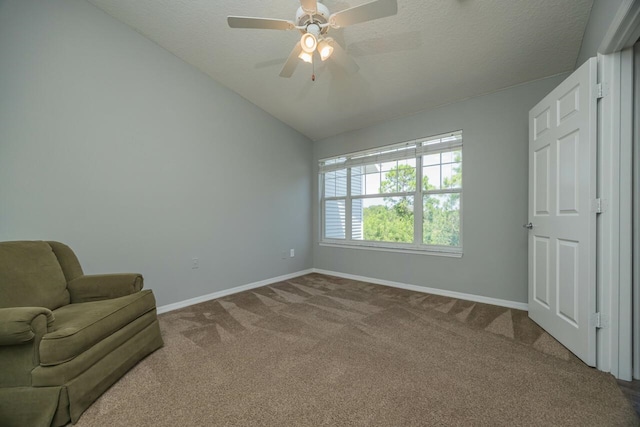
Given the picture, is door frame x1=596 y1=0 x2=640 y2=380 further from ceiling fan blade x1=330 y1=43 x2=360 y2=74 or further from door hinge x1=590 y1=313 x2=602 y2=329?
→ ceiling fan blade x1=330 y1=43 x2=360 y2=74

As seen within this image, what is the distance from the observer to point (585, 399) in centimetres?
146

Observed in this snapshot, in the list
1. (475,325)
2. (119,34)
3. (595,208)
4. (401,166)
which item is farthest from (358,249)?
(119,34)

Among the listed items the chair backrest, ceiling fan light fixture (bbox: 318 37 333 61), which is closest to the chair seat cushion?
the chair backrest

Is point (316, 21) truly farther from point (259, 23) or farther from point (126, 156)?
point (126, 156)

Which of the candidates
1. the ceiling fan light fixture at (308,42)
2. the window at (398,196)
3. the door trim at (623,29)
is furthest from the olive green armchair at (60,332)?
the door trim at (623,29)

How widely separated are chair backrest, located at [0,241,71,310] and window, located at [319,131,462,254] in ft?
11.4

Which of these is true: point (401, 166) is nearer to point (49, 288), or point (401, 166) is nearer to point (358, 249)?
point (358, 249)

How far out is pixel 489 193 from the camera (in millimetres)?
3037

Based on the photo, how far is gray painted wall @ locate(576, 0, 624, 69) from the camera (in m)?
1.64

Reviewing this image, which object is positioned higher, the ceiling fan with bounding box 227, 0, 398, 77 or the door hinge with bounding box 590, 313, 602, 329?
the ceiling fan with bounding box 227, 0, 398, 77

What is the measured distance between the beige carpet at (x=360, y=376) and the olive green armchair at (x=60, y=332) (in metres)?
0.15

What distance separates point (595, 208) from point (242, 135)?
3.72 m

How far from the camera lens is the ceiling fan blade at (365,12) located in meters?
1.54

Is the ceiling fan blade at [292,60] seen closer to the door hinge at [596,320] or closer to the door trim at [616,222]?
the door trim at [616,222]
